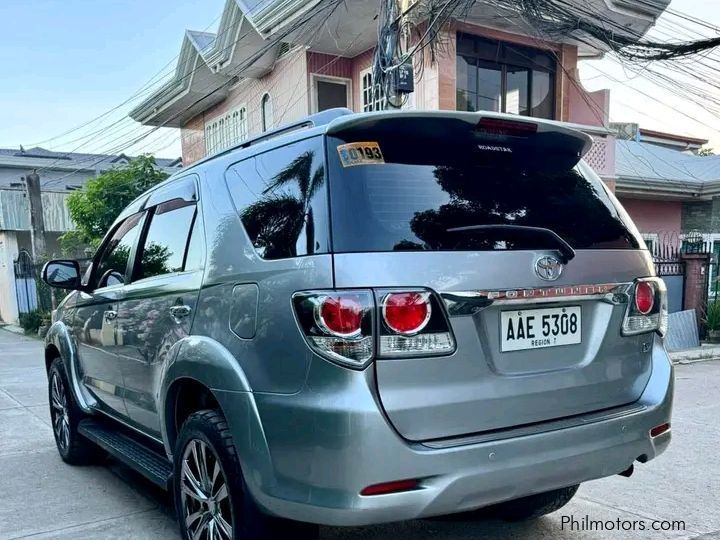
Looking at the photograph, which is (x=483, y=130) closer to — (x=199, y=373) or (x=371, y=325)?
(x=371, y=325)

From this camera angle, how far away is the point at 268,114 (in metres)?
13.1

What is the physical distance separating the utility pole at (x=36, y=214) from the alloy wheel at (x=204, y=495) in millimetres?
14986

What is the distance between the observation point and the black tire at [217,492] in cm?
225

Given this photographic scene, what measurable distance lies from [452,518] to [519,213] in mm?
1832

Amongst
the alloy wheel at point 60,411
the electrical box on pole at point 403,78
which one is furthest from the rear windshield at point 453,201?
the electrical box on pole at point 403,78

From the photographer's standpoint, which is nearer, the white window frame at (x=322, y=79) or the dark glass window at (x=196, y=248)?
the dark glass window at (x=196, y=248)

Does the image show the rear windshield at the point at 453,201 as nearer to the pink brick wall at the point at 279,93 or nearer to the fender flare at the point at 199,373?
the fender flare at the point at 199,373

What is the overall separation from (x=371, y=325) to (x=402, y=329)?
0.11m

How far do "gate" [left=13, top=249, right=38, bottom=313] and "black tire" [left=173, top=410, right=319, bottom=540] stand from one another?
16.7 metres

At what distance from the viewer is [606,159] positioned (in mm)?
11938

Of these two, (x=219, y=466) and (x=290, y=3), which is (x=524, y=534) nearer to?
(x=219, y=466)

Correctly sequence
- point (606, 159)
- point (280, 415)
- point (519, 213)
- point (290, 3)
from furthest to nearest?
1. point (606, 159)
2. point (290, 3)
3. point (519, 213)
4. point (280, 415)

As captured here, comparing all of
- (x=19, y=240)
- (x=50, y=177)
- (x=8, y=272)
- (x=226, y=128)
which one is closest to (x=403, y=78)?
(x=226, y=128)

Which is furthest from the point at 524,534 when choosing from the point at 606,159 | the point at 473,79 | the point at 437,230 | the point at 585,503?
the point at 606,159
